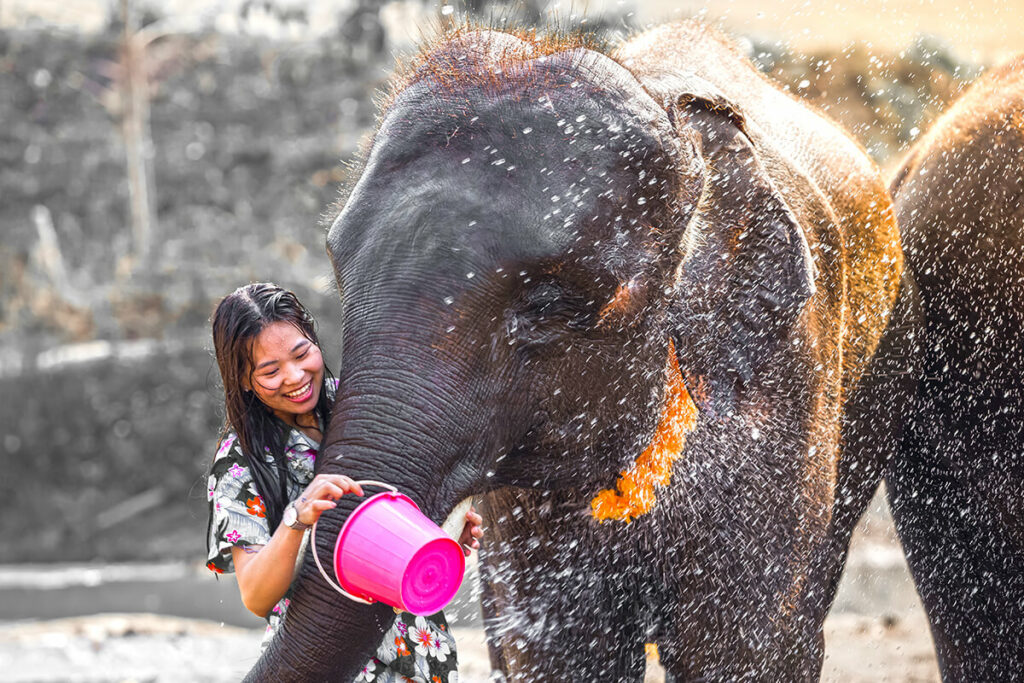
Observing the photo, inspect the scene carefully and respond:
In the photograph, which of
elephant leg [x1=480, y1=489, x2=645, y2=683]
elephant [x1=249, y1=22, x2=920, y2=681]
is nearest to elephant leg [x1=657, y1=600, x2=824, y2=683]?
elephant [x1=249, y1=22, x2=920, y2=681]

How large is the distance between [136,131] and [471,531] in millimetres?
21316

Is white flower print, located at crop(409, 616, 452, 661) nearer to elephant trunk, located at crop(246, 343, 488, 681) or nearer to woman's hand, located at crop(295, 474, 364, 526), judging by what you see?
elephant trunk, located at crop(246, 343, 488, 681)

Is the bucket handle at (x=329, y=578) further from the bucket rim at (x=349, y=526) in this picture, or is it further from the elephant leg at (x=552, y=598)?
the elephant leg at (x=552, y=598)

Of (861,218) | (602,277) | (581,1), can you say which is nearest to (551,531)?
(602,277)

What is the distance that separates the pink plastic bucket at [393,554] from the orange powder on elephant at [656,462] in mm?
697

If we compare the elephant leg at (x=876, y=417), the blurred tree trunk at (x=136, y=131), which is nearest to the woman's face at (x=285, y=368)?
the elephant leg at (x=876, y=417)

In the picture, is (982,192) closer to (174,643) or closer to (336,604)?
(336,604)

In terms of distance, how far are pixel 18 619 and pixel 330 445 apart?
9.07 meters

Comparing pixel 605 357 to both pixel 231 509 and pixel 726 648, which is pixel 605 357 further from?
pixel 726 648

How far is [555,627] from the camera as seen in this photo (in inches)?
112

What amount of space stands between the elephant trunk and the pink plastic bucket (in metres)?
0.06

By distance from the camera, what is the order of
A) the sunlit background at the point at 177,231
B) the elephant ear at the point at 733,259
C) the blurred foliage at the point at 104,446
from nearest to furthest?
1. the elephant ear at the point at 733,259
2. the sunlit background at the point at 177,231
3. the blurred foliage at the point at 104,446

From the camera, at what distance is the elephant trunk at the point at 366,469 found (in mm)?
1764

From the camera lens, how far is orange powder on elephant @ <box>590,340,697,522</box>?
239 cm
